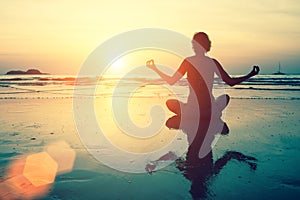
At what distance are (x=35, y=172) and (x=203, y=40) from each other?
14.9 ft

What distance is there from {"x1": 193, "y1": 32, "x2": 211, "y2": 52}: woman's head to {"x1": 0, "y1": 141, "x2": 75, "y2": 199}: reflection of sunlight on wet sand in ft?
11.6

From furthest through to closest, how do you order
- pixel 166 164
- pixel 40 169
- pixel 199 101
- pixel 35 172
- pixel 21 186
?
1. pixel 199 101
2. pixel 166 164
3. pixel 40 169
4. pixel 35 172
5. pixel 21 186

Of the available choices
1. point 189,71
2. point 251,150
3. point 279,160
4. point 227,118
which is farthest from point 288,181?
point 227,118

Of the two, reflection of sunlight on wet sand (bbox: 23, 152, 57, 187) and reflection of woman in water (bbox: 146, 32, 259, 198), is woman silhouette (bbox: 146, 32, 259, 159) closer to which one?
reflection of woman in water (bbox: 146, 32, 259, 198)

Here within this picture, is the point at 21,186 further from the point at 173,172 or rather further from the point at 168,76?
the point at 168,76

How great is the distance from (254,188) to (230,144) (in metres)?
2.56

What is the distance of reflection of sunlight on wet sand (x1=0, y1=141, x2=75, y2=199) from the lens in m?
3.83

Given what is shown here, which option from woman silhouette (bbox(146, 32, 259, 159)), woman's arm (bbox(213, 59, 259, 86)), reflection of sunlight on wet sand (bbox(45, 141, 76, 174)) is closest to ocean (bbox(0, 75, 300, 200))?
reflection of sunlight on wet sand (bbox(45, 141, 76, 174))

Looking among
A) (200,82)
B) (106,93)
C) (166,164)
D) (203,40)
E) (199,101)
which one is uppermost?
(203,40)

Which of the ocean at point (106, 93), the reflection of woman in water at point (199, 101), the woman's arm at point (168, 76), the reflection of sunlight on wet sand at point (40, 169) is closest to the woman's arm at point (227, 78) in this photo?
the reflection of woman in water at point (199, 101)

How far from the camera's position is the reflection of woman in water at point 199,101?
553 centimetres

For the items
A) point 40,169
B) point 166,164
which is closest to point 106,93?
point 166,164

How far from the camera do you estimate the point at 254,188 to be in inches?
161

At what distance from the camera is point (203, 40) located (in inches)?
297
